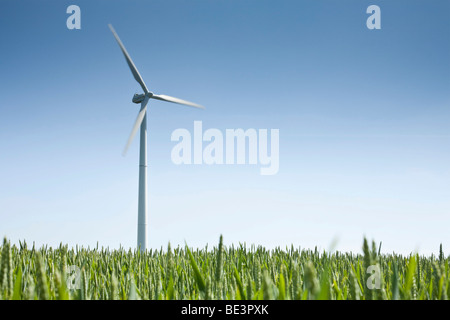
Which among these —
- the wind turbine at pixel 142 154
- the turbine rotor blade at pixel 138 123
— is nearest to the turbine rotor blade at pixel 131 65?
the wind turbine at pixel 142 154

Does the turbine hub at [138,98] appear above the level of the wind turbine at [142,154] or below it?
above

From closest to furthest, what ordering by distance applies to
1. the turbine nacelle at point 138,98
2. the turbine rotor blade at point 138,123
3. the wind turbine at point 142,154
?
1. the turbine rotor blade at point 138,123
2. the wind turbine at point 142,154
3. the turbine nacelle at point 138,98

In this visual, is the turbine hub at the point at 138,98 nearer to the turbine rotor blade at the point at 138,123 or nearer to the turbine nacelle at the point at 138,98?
the turbine nacelle at the point at 138,98

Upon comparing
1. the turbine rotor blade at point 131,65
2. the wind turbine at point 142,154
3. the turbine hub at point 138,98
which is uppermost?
the turbine rotor blade at point 131,65

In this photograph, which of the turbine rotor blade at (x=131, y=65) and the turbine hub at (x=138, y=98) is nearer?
the turbine rotor blade at (x=131, y=65)

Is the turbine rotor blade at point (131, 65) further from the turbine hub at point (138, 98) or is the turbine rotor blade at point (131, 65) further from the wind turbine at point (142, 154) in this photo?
the turbine hub at point (138, 98)

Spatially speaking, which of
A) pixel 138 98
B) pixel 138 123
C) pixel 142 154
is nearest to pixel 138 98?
pixel 138 98

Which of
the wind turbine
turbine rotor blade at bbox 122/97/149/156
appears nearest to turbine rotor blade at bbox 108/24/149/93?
the wind turbine

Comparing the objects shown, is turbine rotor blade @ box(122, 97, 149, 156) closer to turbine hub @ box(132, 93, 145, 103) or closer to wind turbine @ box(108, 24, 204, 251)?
wind turbine @ box(108, 24, 204, 251)

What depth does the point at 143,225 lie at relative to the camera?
65.3ft

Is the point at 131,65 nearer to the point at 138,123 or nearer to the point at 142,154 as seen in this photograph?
the point at 138,123

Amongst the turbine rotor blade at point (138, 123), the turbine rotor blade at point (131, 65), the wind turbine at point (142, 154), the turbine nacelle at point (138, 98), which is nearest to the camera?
the turbine rotor blade at point (138, 123)
